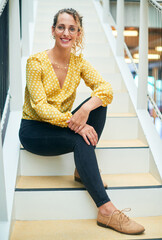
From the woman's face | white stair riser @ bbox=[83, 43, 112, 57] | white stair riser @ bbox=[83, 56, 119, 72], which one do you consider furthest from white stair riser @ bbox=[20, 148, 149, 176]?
white stair riser @ bbox=[83, 43, 112, 57]

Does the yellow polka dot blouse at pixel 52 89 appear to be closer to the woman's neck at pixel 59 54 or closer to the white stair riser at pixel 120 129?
the woman's neck at pixel 59 54

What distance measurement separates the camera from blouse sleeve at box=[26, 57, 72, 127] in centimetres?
138

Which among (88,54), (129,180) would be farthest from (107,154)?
(88,54)

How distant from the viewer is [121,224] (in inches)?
51.2

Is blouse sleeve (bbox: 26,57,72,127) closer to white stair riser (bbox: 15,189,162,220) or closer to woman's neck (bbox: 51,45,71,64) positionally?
woman's neck (bbox: 51,45,71,64)

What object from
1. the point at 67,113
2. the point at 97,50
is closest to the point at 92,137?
the point at 67,113

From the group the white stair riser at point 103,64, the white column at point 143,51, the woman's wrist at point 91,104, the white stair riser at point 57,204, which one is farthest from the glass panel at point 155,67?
the white stair riser at point 57,204

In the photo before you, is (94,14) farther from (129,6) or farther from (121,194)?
(121,194)

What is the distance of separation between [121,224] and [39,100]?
2.21 feet

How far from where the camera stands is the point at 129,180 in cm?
159

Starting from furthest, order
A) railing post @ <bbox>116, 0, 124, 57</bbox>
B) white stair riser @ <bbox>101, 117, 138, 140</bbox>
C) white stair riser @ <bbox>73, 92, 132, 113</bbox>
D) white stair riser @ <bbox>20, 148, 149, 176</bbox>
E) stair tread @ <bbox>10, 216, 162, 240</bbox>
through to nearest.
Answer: railing post @ <bbox>116, 0, 124, 57</bbox>, white stair riser @ <bbox>73, 92, 132, 113</bbox>, white stair riser @ <bbox>101, 117, 138, 140</bbox>, white stair riser @ <bbox>20, 148, 149, 176</bbox>, stair tread @ <bbox>10, 216, 162, 240</bbox>

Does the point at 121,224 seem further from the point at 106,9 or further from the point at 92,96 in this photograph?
the point at 106,9

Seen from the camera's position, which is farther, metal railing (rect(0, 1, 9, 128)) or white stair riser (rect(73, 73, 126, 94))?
white stair riser (rect(73, 73, 126, 94))

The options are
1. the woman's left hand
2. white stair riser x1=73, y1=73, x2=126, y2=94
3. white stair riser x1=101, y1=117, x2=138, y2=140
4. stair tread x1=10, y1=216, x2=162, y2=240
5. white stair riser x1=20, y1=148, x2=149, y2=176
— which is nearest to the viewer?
stair tread x1=10, y1=216, x2=162, y2=240
